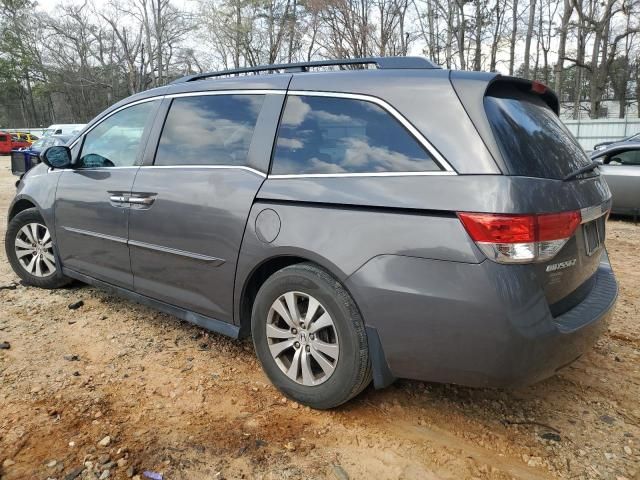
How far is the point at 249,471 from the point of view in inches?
84.2

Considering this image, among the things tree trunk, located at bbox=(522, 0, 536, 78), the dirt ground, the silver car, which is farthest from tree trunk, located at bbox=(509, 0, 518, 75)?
the dirt ground

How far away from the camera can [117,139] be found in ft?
12.2

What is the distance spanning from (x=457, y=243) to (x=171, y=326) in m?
2.47

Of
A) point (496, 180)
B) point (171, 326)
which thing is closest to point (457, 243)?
point (496, 180)

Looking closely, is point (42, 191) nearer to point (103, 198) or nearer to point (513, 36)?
point (103, 198)

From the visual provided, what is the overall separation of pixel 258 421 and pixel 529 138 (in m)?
1.91

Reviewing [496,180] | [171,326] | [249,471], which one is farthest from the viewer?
[171,326]

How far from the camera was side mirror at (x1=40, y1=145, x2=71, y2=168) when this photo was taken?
3.80 metres

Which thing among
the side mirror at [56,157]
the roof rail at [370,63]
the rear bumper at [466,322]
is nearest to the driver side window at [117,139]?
the side mirror at [56,157]

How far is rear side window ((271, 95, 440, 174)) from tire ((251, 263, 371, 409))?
1.81ft

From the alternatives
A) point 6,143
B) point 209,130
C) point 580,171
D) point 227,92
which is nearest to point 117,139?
point 209,130

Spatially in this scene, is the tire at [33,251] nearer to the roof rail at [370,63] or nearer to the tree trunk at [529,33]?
the roof rail at [370,63]

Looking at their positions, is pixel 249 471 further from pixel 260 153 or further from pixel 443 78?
pixel 443 78

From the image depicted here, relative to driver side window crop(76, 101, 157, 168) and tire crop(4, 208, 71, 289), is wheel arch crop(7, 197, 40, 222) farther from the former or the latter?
driver side window crop(76, 101, 157, 168)
